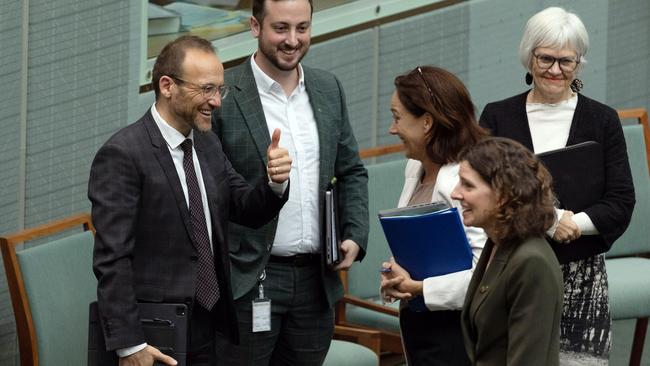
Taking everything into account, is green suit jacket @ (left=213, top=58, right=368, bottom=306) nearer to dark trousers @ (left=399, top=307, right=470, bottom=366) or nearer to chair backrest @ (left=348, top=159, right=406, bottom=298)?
dark trousers @ (left=399, top=307, right=470, bottom=366)

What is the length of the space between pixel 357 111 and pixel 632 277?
4.95ft

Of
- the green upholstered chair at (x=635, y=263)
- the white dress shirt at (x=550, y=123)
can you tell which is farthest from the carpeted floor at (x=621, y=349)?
the white dress shirt at (x=550, y=123)

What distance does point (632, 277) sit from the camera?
18.7 feet

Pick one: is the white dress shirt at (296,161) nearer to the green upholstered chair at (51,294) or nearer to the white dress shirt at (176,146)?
the white dress shirt at (176,146)

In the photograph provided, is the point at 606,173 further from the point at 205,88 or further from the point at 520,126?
the point at 205,88

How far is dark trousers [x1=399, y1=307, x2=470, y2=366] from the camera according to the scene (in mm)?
3557

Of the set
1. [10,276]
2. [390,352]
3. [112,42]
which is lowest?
[390,352]

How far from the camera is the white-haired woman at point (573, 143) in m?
3.94

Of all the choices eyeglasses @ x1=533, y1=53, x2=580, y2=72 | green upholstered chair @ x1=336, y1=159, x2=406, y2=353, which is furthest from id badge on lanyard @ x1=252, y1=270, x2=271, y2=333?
green upholstered chair @ x1=336, y1=159, x2=406, y2=353

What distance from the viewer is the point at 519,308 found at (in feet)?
9.66

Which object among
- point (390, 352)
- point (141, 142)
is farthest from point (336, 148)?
point (390, 352)

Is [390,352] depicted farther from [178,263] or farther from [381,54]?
[178,263]

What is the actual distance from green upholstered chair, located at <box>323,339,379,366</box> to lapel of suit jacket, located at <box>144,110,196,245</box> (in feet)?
4.41

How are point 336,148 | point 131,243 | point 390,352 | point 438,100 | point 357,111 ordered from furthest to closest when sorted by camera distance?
point 357,111 → point 390,352 → point 336,148 → point 438,100 → point 131,243
